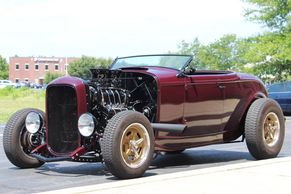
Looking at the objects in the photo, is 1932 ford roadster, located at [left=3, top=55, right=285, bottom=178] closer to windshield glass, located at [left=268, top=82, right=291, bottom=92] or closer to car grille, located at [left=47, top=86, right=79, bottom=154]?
car grille, located at [left=47, top=86, right=79, bottom=154]

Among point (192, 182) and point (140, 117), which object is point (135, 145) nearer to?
point (140, 117)

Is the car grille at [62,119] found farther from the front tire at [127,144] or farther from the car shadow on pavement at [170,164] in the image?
the front tire at [127,144]

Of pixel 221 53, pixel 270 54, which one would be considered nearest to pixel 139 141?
pixel 270 54

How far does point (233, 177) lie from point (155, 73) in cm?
203

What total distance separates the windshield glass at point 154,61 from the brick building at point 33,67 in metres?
119

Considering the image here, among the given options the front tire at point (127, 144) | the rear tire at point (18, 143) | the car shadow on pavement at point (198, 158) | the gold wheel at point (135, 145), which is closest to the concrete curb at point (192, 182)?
the front tire at point (127, 144)

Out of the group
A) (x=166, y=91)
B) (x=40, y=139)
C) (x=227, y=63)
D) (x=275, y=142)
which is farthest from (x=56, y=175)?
(x=227, y=63)

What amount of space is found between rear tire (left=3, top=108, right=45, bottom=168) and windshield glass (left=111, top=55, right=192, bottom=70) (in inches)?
65.6

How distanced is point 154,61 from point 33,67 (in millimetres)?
122058

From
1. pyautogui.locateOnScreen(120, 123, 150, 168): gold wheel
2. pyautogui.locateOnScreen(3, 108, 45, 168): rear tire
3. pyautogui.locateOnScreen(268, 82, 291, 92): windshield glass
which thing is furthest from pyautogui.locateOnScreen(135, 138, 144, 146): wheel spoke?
pyautogui.locateOnScreen(268, 82, 291, 92): windshield glass

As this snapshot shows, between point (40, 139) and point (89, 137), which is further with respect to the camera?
point (40, 139)

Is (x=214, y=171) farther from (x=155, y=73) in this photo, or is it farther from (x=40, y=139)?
(x=40, y=139)

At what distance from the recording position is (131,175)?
720 cm

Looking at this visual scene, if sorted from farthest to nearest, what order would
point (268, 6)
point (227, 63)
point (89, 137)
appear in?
1. point (227, 63)
2. point (268, 6)
3. point (89, 137)
